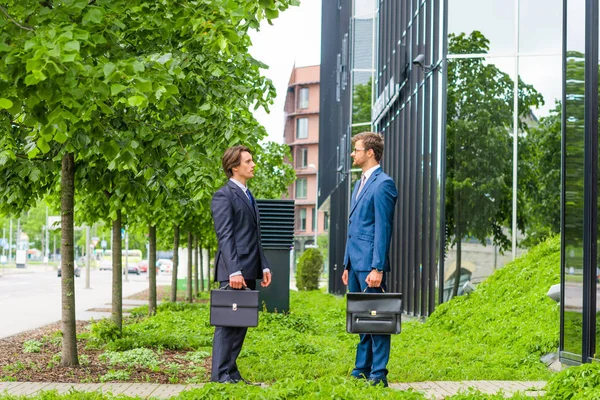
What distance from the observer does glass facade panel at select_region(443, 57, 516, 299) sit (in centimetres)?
1441

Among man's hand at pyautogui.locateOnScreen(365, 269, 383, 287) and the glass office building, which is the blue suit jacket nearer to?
man's hand at pyautogui.locateOnScreen(365, 269, 383, 287)

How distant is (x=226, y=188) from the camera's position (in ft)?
22.2

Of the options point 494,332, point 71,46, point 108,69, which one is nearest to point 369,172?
point 108,69

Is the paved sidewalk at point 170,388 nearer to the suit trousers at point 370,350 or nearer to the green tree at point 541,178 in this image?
the suit trousers at point 370,350

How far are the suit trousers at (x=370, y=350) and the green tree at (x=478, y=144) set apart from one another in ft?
25.2

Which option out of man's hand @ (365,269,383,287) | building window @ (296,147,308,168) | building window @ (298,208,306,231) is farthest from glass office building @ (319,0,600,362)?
building window @ (298,208,306,231)

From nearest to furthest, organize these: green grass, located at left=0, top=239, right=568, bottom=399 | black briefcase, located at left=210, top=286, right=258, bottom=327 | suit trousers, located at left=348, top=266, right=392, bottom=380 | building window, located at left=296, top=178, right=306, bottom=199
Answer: green grass, located at left=0, top=239, right=568, bottom=399 → black briefcase, located at left=210, top=286, right=258, bottom=327 → suit trousers, located at left=348, top=266, right=392, bottom=380 → building window, located at left=296, top=178, right=306, bottom=199

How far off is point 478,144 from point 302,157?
81256mm

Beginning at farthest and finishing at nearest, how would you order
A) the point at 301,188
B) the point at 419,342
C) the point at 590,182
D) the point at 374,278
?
the point at 301,188 → the point at 419,342 → the point at 590,182 → the point at 374,278

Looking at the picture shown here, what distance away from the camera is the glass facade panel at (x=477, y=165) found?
14414 millimetres

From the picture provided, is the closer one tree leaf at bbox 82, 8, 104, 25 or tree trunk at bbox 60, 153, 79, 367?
tree leaf at bbox 82, 8, 104, 25

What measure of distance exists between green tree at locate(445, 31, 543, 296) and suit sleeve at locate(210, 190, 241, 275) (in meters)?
8.47

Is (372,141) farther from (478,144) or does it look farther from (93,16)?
(478,144)

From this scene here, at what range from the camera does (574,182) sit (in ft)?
26.6
